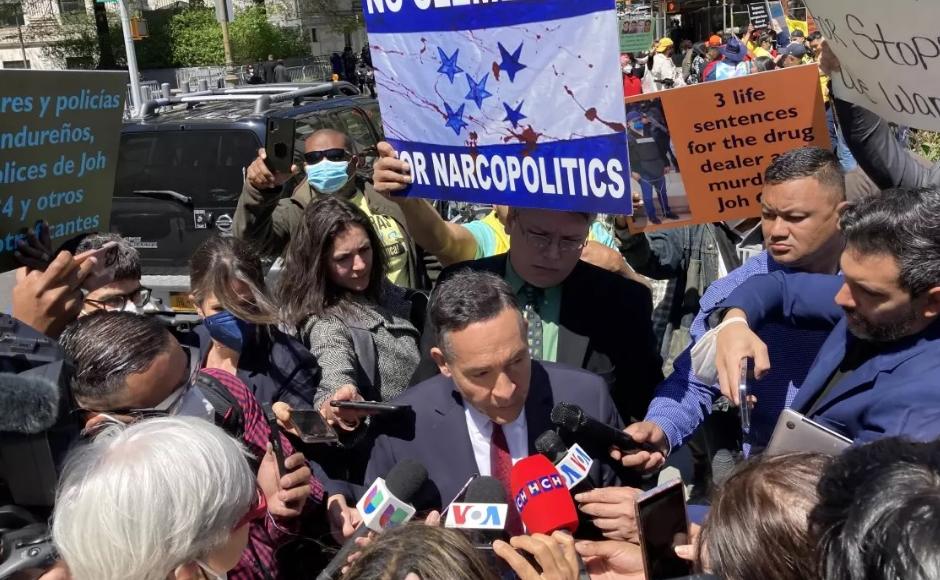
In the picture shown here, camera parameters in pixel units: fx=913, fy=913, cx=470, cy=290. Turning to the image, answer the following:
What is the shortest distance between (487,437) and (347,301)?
46.0 inches

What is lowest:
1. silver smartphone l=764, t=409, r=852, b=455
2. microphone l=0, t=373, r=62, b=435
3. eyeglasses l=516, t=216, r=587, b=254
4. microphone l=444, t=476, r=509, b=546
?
microphone l=444, t=476, r=509, b=546

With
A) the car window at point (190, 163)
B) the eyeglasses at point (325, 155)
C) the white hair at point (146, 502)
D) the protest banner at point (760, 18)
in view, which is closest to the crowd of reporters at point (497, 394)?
the white hair at point (146, 502)

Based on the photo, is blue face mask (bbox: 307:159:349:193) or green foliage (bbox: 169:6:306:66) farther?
green foliage (bbox: 169:6:306:66)

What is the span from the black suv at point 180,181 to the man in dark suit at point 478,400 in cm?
416

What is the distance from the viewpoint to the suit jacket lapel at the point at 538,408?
8.74ft

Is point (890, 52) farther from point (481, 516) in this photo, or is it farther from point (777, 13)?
point (777, 13)

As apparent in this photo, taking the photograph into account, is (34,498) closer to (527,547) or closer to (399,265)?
(527,547)

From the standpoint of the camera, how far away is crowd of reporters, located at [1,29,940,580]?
171 cm

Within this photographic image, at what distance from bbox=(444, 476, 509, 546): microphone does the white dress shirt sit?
471 millimetres

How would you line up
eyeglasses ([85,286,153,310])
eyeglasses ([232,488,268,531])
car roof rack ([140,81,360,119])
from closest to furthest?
eyeglasses ([232,488,268,531]), eyeglasses ([85,286,153,310]), car roof rack ([140,81,360,119])

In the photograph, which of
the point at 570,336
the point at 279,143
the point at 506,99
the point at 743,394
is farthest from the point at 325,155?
the point at 743,394

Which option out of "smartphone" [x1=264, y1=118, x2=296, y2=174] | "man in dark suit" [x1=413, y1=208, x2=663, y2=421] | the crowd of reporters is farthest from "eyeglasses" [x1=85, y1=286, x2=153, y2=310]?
"man in dark suit" [x1=413, y1=208, x2=663, y2=421]

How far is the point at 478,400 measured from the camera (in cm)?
261

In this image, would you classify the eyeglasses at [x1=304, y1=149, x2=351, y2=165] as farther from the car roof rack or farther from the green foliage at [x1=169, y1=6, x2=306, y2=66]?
the green foliage at [x1=169, y1=6, x2=306, y2=66]
